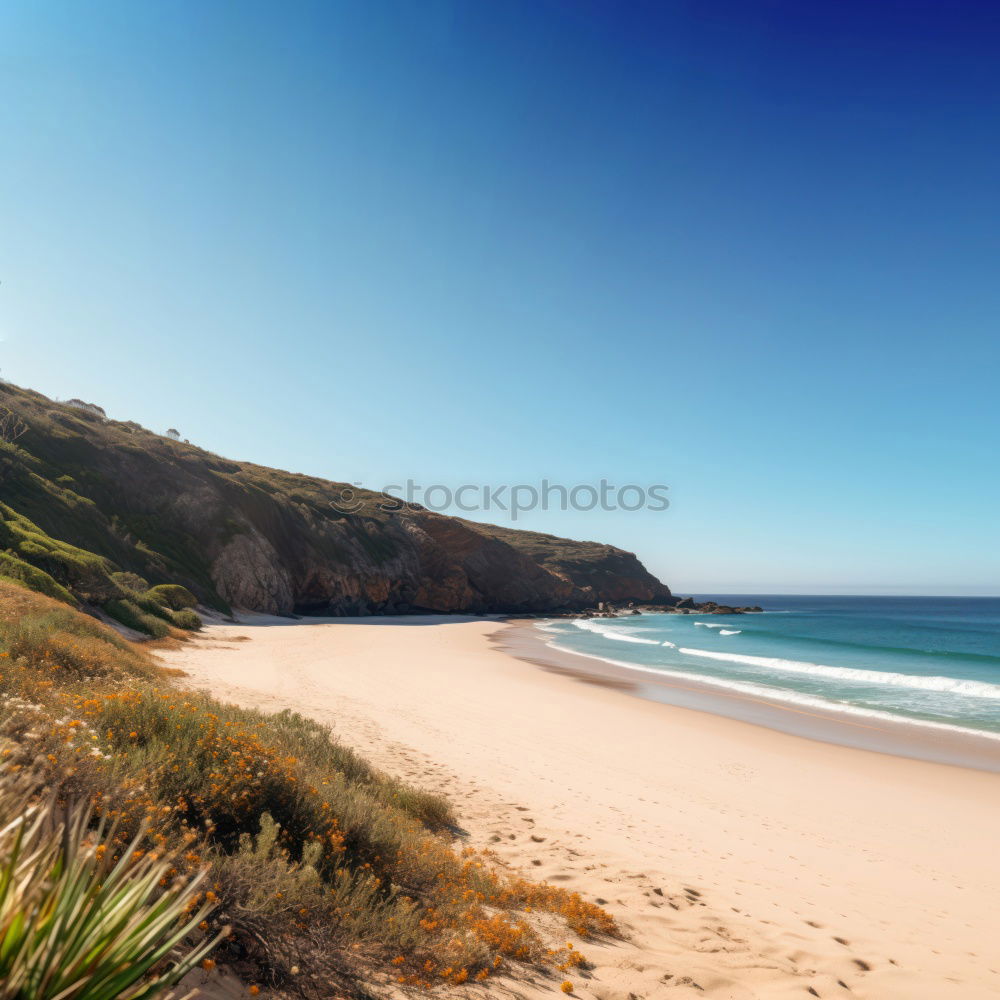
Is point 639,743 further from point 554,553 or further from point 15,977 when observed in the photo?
point 554,553

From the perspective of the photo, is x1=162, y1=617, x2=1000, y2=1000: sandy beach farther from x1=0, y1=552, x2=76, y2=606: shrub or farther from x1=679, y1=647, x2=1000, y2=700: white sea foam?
x1=679, y1=647, x2=1000, y2=700: white sea foam

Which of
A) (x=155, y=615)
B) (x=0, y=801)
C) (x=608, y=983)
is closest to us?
(x=0, y=801)

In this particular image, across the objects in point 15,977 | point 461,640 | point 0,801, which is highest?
point 0,801

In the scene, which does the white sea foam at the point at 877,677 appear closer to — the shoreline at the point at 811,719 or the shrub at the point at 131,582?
the shoreline at the point at 811,719

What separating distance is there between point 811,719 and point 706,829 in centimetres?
1054

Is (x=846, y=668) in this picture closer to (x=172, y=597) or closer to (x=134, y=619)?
(x=134, y=619)

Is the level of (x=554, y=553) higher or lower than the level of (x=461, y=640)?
higher

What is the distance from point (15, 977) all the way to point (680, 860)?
6.55 m

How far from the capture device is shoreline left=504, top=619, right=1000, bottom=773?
42.6 ft

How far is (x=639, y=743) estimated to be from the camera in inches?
465

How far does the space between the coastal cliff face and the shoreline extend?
17394mm

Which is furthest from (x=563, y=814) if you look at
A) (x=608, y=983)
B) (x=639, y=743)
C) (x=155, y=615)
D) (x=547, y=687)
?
(x=155, y=615)

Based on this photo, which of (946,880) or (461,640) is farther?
(461,640)

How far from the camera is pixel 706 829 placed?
7.47 metres
